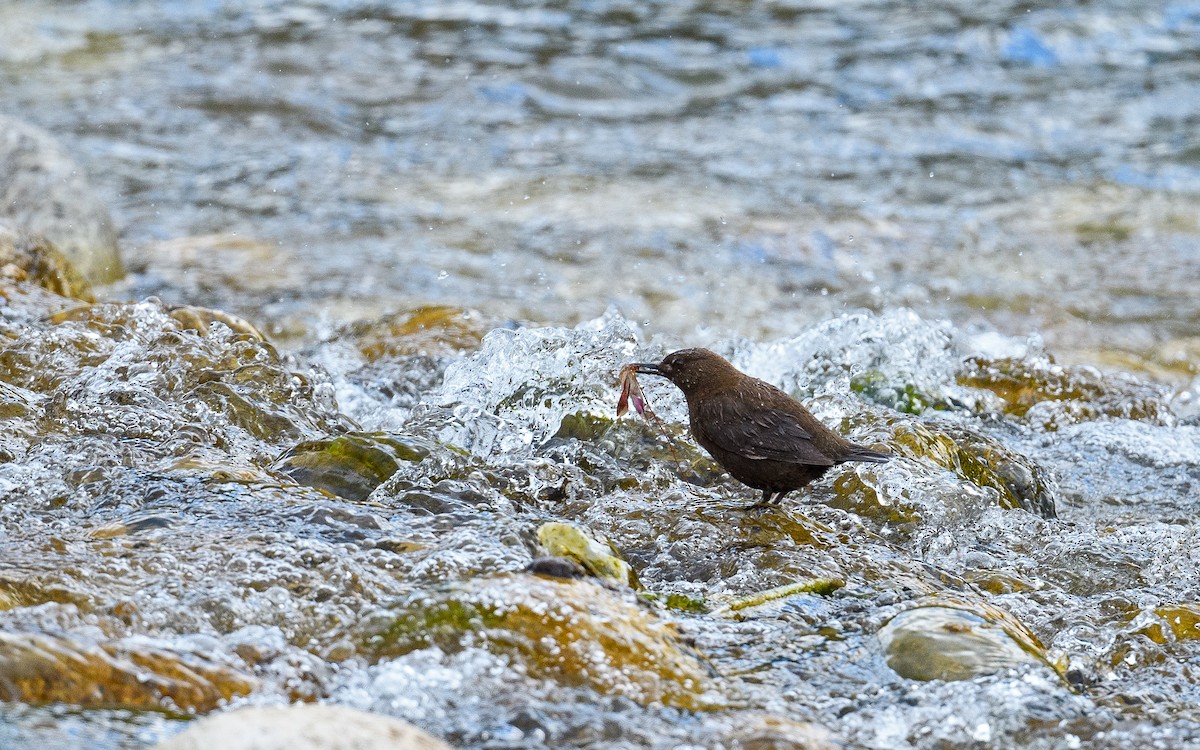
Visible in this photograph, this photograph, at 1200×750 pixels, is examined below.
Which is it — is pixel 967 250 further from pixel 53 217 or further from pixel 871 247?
pixel 53 217

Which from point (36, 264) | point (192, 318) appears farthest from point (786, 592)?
point (36, 264)

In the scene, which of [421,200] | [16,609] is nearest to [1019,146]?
[421,200]

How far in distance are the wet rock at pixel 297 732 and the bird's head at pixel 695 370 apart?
2491 mm

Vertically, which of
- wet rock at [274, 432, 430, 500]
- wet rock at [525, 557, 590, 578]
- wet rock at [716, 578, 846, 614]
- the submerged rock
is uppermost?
the submerged rock

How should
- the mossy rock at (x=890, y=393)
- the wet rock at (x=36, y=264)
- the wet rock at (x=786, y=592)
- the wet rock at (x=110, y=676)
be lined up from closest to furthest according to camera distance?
the wet rock at (x=110, y=676) → the wet rock at (x=786, y=592) → the mossy rock at (x=890, y=393) → the wet rock at (x=36, y=264)

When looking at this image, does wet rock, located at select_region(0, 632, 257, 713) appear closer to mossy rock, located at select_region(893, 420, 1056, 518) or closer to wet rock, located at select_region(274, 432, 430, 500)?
wet rock, located at select_region(274, 432, 430, 500)

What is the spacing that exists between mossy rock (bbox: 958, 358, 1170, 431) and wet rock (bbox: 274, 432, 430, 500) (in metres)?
3.24

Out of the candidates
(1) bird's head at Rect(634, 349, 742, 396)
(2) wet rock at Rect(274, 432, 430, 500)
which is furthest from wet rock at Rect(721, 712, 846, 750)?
(1) bird's head at Rect(634, 349, 742, 396)

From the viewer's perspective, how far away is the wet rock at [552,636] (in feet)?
10.5

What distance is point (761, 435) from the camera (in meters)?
4.53

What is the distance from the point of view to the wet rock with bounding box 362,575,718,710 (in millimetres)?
3195

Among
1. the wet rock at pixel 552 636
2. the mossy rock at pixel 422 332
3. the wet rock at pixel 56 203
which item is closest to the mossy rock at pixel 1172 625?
the wet rock at pixel 552 636

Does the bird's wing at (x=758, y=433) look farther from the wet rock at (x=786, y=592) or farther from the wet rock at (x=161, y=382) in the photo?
the wet rock at (x=161, y=382)

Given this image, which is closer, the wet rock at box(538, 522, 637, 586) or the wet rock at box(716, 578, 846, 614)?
the wet rock at box(538, 522, 637, 586)
